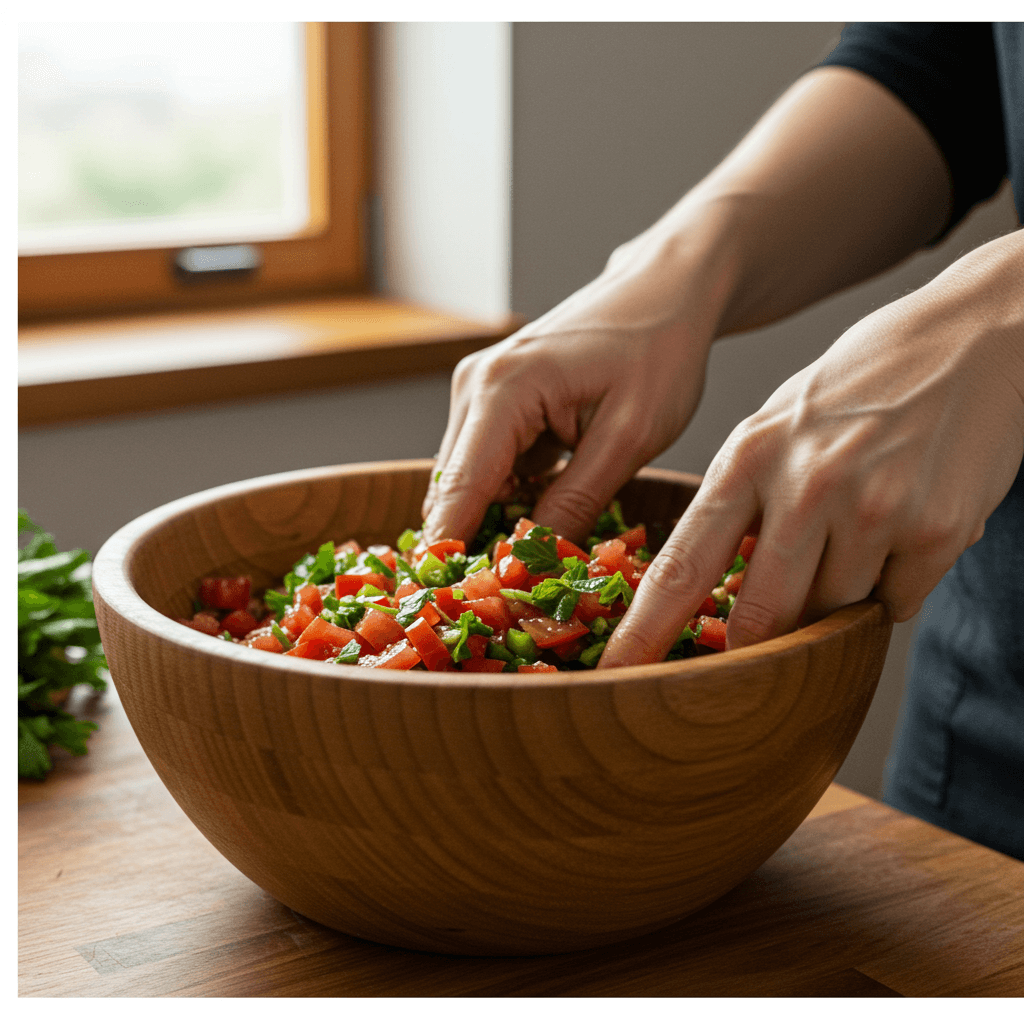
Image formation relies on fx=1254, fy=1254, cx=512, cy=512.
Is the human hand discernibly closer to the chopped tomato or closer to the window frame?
the chopped tomato

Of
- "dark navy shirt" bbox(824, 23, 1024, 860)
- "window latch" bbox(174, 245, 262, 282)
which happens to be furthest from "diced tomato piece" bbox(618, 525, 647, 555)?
"window latch" bbox(174, 245, 262, 282)

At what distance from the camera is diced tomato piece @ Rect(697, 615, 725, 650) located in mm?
805

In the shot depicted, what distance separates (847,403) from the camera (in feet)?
2.41

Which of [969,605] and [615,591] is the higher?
[615,591]

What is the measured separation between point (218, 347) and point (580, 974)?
1728 mm

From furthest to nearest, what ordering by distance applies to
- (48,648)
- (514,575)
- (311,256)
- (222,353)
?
(311,256)
(222,353)
(48,648)
(514,575)

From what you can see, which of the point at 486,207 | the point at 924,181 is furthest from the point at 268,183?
the point at 924,181

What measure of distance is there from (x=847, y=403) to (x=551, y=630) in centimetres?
22

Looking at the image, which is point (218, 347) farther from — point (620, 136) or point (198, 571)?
point (198, 571)

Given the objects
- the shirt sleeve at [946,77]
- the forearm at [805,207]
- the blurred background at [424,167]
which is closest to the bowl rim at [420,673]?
the forearm at [805,207]

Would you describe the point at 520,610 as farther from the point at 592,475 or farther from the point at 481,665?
the point at 592,475

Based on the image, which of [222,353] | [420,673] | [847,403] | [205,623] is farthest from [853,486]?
[222,353]

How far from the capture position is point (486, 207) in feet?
7.95

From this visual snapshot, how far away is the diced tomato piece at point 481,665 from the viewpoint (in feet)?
2.46
